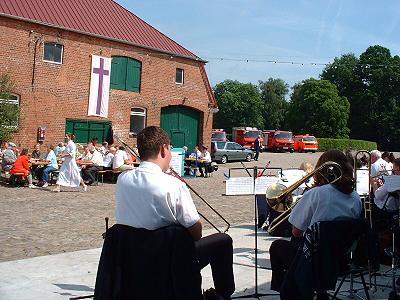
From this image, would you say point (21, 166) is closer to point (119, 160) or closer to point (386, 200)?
point (119, 160)

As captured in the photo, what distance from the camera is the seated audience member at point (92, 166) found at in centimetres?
1831

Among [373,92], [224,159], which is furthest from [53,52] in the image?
[373,92]

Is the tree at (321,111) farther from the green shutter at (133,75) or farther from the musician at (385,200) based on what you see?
the musician at (385,200)

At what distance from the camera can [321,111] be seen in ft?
206

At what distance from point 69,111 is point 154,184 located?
70.6ft

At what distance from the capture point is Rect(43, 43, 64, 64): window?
76.4 ft

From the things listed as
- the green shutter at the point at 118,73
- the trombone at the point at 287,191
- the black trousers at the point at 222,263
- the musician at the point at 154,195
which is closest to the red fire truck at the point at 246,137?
the green shutter at the point at 118,73

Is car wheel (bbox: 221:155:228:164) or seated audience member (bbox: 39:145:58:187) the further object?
car wheel (bbox: 221:155:228:164)

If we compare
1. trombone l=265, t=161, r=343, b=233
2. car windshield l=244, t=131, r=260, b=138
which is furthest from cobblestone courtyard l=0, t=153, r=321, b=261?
car windshield l=244, t=131, r=260, b=138

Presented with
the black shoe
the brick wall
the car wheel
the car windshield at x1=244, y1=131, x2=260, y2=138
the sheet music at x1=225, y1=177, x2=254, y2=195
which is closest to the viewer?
the black shoe

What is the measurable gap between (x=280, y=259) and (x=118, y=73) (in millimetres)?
22717

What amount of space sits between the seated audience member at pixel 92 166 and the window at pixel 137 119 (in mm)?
7833

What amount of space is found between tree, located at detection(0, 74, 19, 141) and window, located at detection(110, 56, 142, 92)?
6.03 metres

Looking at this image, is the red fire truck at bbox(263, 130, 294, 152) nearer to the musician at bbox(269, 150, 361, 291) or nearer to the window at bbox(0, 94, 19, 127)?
the window at bbox(0, 94, 19, 127)
